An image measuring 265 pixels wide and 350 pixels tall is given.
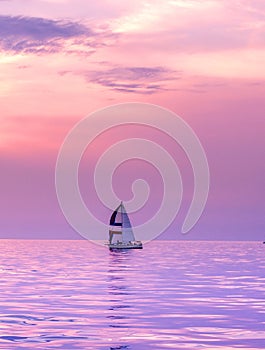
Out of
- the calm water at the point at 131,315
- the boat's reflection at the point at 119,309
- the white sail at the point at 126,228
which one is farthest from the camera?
the white sail at the point at 126,228

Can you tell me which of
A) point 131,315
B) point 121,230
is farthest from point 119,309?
point 121,230

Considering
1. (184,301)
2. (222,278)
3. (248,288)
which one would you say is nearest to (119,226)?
(222,278)

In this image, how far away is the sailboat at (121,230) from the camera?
178 meters

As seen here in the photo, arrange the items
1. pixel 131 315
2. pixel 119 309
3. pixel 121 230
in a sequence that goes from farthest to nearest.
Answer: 1. pixel 121 230
2. pixel 119 309
3. pixel 131 315

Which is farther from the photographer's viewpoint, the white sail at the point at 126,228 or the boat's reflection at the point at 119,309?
the white sail at the point at 126,228

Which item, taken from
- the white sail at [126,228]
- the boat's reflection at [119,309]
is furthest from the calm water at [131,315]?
the white sail at [126,228]

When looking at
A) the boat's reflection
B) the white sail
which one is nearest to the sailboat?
the white sail

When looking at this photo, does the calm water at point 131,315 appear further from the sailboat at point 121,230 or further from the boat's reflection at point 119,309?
the sailboat at point 121,230

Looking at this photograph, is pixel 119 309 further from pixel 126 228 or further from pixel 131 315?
pixel 126 228

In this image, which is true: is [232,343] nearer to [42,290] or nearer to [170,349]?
[170,349]

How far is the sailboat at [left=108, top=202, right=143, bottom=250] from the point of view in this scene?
17775cm

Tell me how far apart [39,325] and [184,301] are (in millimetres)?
16832

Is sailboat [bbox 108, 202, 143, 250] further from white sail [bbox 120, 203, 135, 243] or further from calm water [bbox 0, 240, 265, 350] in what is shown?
calm water [bbox 0, 240, 265, 350]

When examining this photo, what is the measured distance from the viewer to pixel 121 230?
17738 cm
